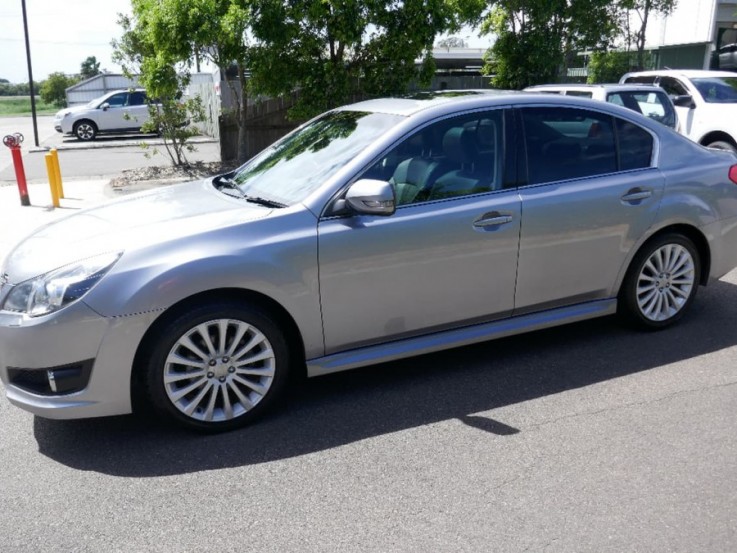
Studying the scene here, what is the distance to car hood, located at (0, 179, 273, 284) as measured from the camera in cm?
373

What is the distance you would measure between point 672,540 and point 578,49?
16968 millimetres

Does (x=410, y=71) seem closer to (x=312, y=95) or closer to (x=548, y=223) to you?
(x=312, y=95)

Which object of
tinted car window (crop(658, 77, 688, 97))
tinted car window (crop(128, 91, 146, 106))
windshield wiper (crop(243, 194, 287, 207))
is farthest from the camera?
→ tinted car window (crop(128, 91, 146, 106))

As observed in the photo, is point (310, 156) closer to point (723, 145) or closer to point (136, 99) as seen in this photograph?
point (723, 145)

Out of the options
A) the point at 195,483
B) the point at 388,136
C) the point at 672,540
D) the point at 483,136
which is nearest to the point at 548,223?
the point at 483,136

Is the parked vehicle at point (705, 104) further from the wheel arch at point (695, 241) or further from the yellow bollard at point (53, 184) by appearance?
the yellow bollard at point (53, 184)

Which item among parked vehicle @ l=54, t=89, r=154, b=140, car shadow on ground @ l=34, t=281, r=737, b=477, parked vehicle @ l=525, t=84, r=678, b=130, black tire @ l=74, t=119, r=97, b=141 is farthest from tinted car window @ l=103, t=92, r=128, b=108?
car shadow on ground @ l=34, t=281, r=737, b=477

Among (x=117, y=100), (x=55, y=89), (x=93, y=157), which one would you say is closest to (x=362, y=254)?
(x=93, y=157)

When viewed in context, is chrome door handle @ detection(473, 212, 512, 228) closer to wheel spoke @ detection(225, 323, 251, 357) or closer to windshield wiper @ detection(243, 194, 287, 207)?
windshield wiper @ detection(243, 194, 287, 207)

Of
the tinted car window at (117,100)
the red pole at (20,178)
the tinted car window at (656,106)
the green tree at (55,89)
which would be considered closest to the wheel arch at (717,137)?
the tinted car window at (656,106)

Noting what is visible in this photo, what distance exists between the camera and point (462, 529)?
9.88 feet

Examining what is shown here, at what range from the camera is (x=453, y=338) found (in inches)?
171

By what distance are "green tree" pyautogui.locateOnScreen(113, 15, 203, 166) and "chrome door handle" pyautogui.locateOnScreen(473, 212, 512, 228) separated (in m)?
9.26

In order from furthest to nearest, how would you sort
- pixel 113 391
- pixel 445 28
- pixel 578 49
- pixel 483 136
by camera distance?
A: pixel 578 49
pixel 445 28
pixel 483 136
pixel 113 391
